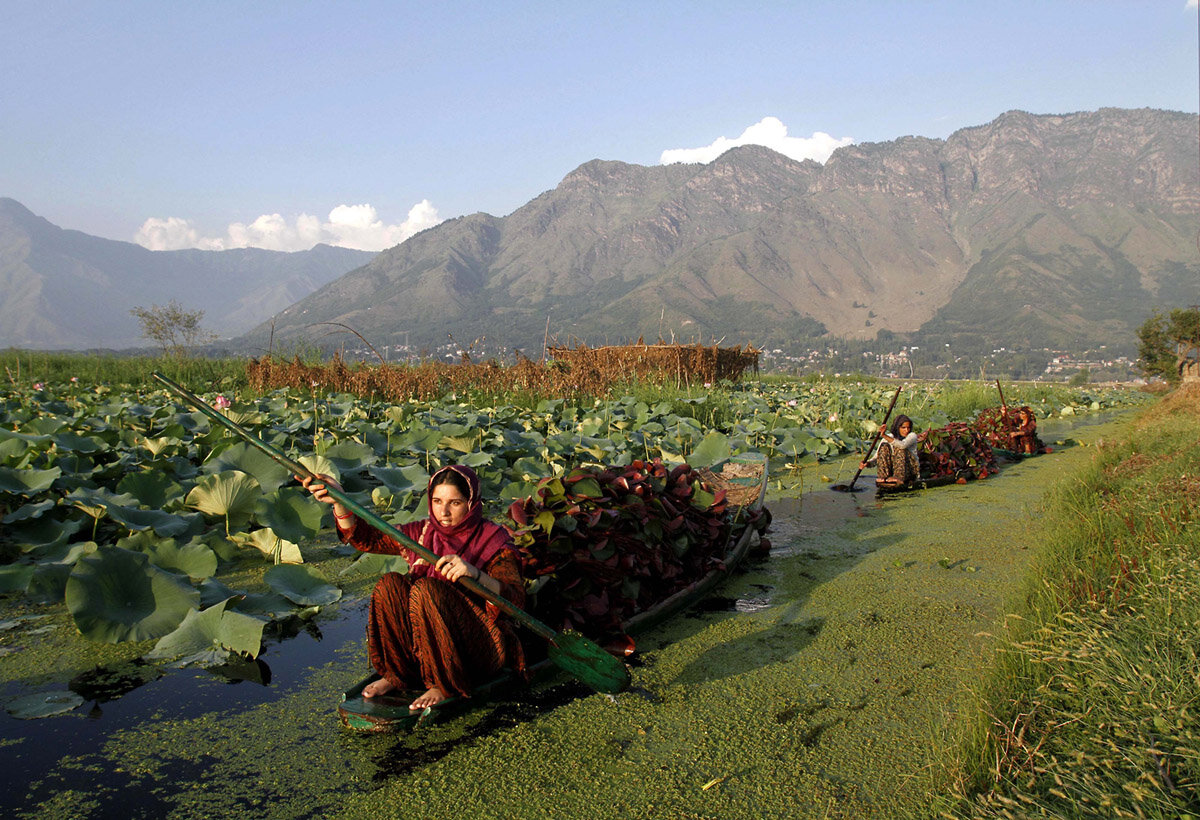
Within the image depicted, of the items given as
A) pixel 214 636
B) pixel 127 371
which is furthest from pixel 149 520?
pixel 127 371

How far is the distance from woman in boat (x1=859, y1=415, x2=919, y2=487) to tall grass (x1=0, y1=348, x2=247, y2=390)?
11092mm

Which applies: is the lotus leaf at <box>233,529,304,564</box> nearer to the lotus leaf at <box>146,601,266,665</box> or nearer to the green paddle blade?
the lotus leaf at <box>146,601,266,665</box>

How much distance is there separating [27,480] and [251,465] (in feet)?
3.78

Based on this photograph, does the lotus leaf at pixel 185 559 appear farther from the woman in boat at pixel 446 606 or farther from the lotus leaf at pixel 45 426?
the lotus leaf at pixel 45 426

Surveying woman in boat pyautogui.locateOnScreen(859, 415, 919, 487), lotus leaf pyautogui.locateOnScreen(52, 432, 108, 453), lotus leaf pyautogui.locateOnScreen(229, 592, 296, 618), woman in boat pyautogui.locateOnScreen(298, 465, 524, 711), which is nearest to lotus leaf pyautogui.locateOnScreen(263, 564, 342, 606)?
lotus leaf pyautogui.locateOnScreen(229, 592, 296, 618)

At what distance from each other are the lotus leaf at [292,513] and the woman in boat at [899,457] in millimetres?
4952

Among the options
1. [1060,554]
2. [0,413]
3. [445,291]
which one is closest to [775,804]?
[1060,554]

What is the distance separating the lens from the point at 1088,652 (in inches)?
91.3

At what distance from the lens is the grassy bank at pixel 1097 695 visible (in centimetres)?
176

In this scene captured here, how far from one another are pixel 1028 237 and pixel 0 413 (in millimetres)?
185910

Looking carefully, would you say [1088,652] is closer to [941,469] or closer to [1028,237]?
[941,469]

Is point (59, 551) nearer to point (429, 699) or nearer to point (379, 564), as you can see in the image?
point (379, 564)

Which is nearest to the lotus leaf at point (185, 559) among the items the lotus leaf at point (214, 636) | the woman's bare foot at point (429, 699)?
the lotus leaf at point (214, 636)

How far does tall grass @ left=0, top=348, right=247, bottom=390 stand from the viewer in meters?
13.7
